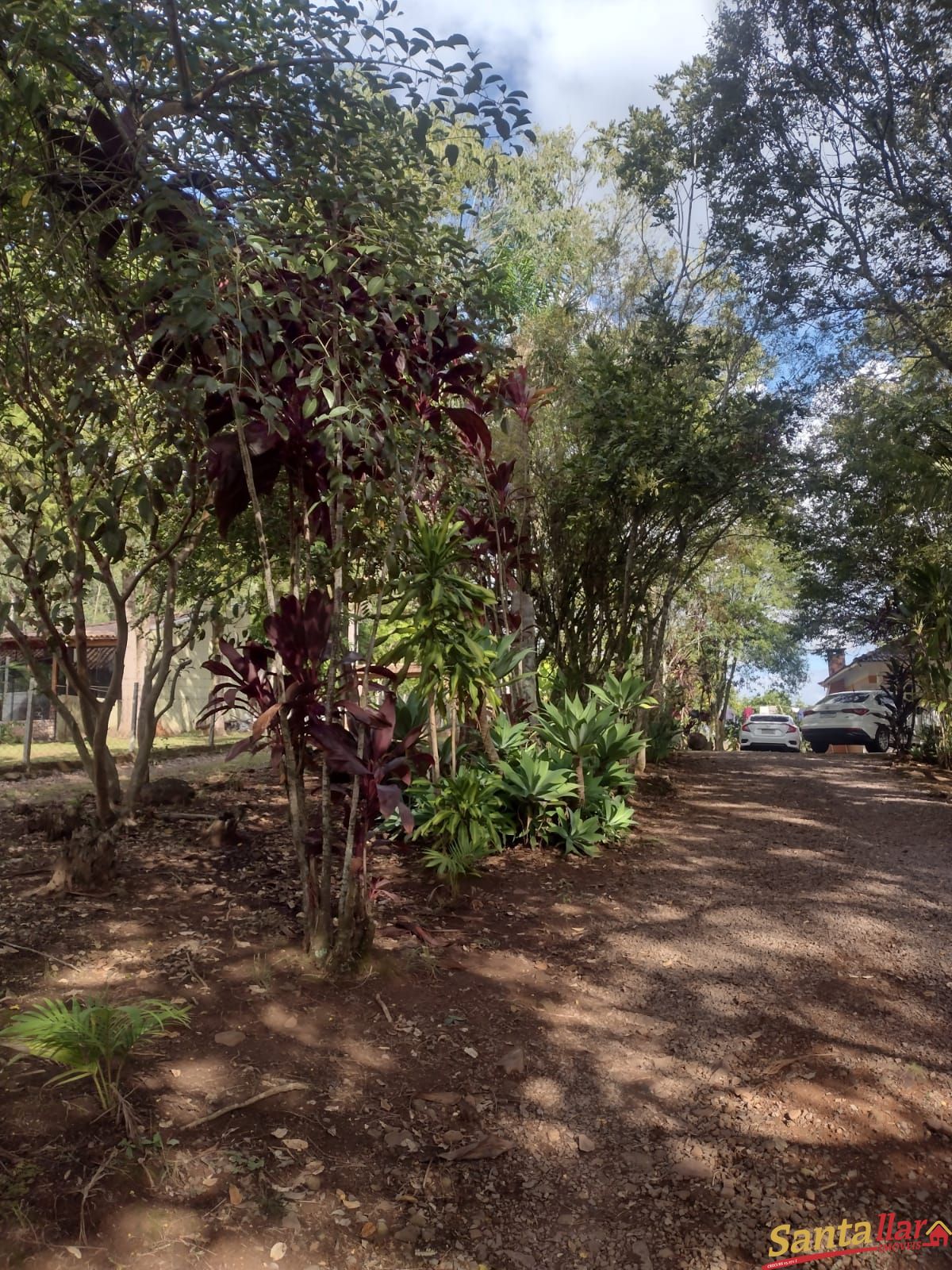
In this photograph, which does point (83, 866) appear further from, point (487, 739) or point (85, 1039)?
point (487, 739)

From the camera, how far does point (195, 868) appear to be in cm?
547

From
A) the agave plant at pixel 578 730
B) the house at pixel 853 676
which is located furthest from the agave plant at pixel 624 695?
the house at pixel 853 676

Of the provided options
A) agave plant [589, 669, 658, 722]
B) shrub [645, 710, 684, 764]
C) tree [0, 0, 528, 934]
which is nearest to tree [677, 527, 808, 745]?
shrub [645, 710, 684, 764]

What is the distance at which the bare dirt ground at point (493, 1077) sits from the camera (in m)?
2.77

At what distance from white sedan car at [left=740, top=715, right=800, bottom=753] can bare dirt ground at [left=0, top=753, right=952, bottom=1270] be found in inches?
833

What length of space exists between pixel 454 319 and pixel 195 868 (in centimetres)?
336

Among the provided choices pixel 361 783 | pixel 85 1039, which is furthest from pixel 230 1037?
pixel 361 783

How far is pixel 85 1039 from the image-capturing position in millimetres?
3078

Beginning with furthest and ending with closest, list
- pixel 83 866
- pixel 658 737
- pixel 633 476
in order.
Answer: pixel 658 737 < pixel 633 476 < pixel 83 866

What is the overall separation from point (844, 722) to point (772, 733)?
3953mm

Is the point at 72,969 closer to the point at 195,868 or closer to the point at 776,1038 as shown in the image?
the point at 195,868

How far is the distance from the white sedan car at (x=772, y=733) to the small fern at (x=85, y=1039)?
2500 centimetres

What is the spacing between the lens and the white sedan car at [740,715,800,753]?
26.3m

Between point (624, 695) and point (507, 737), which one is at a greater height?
point (624, 695)
